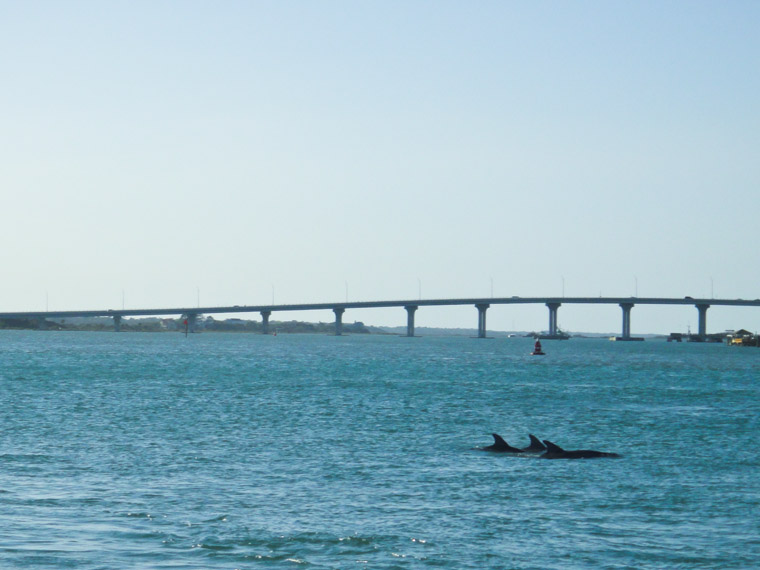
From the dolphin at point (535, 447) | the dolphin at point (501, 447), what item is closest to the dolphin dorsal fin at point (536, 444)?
the dolphin at point (535, 447)

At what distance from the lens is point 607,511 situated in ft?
92.8

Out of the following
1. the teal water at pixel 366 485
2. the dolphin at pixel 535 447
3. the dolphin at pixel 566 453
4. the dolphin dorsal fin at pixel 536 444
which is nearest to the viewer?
the teal water at pixel 366 485

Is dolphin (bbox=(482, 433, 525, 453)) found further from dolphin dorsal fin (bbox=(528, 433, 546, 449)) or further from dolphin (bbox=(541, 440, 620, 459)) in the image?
dolphin (bbox=(541, 440, 620, 459))

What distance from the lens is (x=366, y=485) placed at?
31.7 m

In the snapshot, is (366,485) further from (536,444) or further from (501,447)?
(536,444)

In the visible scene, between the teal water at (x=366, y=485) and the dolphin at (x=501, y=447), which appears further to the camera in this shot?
the dolphin at (x=501, y=447)

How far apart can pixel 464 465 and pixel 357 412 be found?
69.4 ft

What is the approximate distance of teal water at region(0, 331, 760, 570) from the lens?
23656 millimetres

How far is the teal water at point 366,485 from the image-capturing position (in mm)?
23656

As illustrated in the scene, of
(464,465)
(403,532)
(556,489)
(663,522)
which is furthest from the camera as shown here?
(464,465)

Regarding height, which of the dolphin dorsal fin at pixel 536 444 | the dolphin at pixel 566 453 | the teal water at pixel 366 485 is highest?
the dolphin dorsal fin at pixel 536 444

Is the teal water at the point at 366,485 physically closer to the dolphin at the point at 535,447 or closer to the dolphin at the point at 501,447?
the dolphin at the point at 501,447

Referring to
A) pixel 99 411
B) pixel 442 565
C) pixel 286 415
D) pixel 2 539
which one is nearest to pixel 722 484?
pixel 442 565

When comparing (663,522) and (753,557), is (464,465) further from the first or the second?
(753,557)
